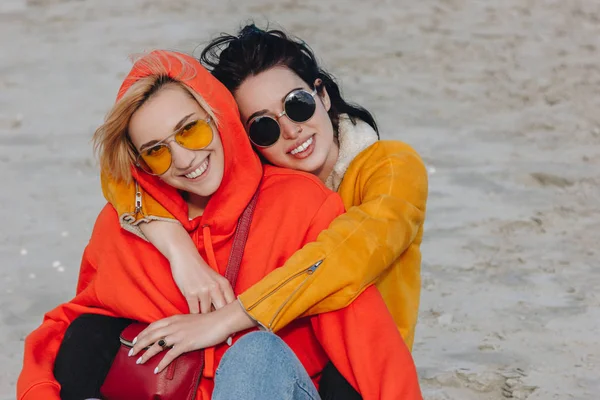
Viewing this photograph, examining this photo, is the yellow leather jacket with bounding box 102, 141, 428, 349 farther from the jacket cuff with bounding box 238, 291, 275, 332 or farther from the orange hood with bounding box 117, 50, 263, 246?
the orange hood with bounding box 117, 50, 263, 246

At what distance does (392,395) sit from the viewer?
8.61ft

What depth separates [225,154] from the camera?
3.00m

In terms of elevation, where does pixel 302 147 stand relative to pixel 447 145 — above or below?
Answer: above

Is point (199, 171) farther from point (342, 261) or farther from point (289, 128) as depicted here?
point (342, 261)

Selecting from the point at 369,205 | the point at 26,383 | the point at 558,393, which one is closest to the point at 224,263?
the point at 369,205

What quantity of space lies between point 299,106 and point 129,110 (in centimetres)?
60

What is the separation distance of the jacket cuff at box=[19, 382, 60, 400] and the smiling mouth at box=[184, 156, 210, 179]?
74cm

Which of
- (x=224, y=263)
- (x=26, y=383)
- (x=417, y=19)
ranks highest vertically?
(x=224, y=263)

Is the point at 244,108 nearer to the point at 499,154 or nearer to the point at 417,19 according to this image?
the point at 499,154

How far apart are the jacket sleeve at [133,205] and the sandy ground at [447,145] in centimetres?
173

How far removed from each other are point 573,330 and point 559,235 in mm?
1213

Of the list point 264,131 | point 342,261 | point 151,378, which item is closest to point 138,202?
point 264,131

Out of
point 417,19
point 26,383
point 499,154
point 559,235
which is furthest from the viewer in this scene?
point 417,19

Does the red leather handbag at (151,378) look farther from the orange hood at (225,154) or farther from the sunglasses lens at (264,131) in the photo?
the sunglasses lens at (264,131)
